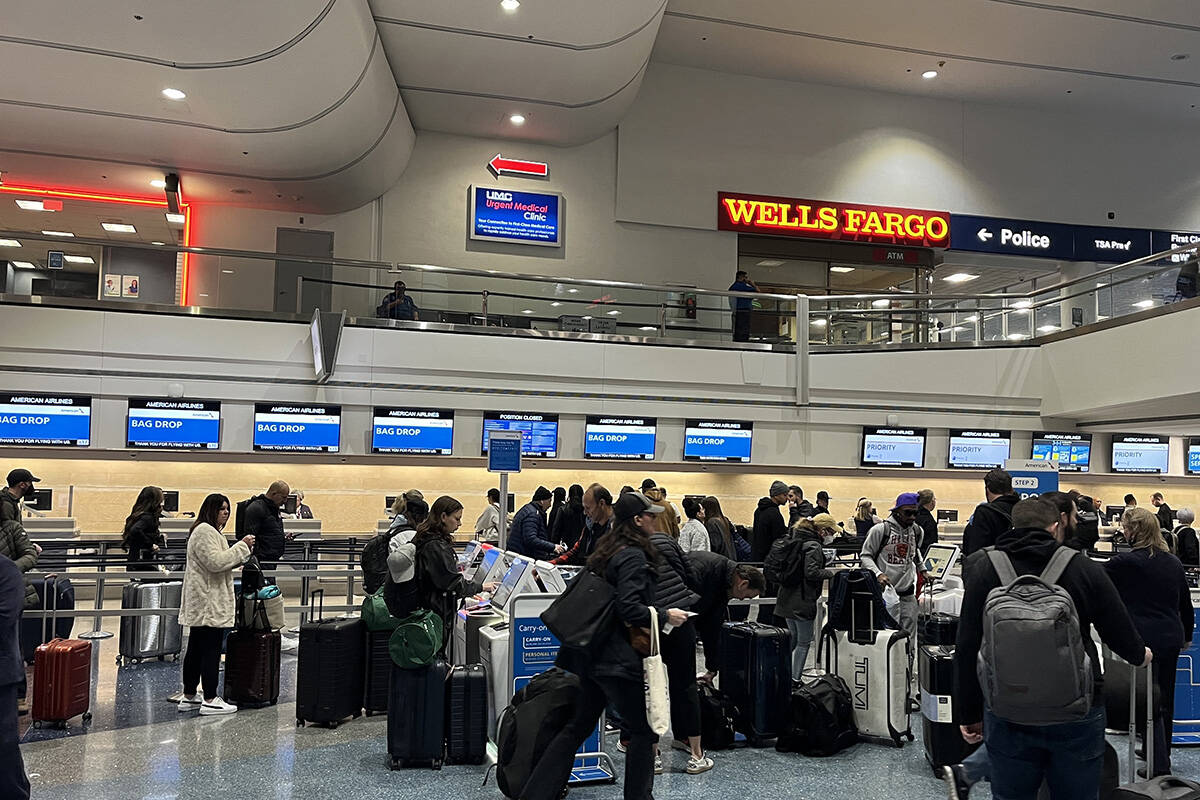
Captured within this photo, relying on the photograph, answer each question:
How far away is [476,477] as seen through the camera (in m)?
14.9

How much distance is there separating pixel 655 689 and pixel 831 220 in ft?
50.6

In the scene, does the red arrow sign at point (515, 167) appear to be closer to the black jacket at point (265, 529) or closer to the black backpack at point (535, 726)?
the black jacket at point (265, 529)

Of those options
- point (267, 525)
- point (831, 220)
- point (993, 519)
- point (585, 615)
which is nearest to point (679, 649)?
point (585, 615)

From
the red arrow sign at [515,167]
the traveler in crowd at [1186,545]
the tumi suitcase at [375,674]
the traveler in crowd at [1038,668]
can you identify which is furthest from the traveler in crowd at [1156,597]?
the red arrow sign at [515,167]

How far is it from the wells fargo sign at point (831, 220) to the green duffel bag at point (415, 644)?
1318 centimetres

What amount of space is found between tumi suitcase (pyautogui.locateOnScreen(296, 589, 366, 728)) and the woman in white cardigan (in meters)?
0.72

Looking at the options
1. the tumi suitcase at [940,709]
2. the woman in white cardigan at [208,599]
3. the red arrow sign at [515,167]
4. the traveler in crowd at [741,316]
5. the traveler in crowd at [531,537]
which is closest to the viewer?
the tumi suitcase at [940,709]

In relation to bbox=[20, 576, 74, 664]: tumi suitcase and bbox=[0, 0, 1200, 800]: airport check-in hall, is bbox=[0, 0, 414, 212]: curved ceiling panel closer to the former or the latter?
bbox=[0, 0, 1200, 800]: airport check-in hall

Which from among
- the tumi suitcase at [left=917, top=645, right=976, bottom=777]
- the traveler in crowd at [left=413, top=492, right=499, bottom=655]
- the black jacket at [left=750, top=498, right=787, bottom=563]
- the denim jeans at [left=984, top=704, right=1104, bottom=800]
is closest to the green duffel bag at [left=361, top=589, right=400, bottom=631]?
the traveler in crowd at [left=413, top=492, right=499, bottom=655]

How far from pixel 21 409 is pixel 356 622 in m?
7.51

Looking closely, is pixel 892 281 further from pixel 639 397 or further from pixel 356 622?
pixel 356 622

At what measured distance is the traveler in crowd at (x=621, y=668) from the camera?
431 centimetres

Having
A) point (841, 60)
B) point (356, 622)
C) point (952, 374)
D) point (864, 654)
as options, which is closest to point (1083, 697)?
point (864, 654)

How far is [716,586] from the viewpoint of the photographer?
19.0ft
